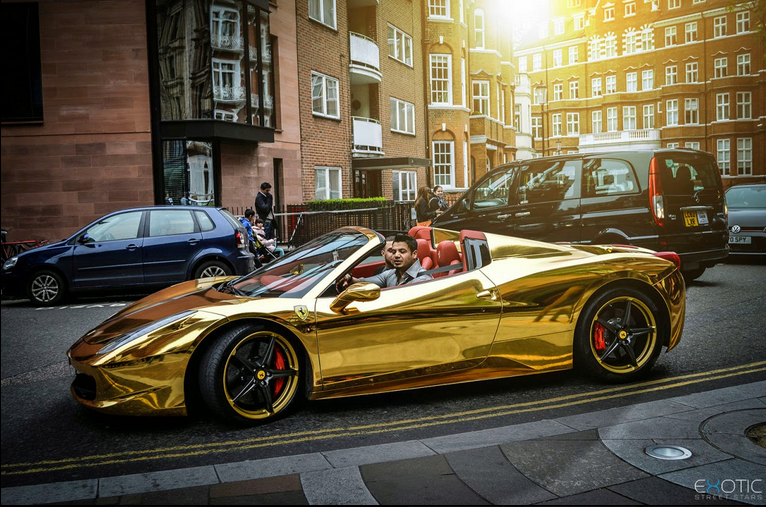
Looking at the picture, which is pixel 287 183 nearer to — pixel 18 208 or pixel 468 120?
pixel 18 208

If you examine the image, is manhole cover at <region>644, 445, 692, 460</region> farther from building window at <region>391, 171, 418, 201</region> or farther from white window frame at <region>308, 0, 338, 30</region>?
building window at <region>391, 171, 418, 201</region>

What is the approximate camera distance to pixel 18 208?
1762 cm

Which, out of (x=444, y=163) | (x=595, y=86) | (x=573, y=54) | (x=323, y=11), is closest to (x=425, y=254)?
(x=323, y=11)

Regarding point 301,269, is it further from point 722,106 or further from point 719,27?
point 722,106

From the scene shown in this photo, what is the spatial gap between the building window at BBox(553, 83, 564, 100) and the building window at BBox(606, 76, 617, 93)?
4750 millimetres

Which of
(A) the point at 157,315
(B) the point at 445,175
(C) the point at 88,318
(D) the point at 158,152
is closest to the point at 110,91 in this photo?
(D) the point at 158,152

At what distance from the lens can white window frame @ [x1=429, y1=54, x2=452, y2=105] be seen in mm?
36031

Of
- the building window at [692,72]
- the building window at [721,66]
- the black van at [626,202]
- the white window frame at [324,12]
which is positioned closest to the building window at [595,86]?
the building window at [692,72]

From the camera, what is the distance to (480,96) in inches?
1591

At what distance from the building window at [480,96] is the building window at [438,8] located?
529 cm

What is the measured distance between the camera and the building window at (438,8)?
1411 inches

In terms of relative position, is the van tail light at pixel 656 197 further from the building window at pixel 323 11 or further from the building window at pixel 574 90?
the building window at pixel 574 90

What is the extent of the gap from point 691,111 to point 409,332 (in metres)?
58.2

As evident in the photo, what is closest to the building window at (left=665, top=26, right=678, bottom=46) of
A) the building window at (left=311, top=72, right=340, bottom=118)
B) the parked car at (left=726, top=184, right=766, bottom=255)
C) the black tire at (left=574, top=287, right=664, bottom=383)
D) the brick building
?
the brick building
